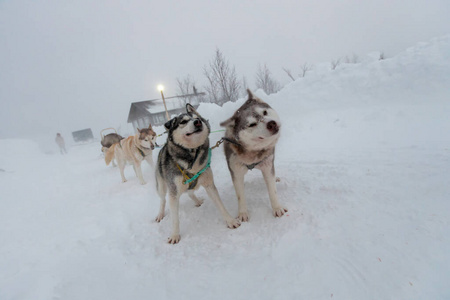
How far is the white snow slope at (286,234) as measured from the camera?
5.52 feet

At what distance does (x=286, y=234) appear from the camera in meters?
2.32

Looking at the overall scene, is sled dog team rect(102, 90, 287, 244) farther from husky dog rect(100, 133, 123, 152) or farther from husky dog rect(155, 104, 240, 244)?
husky dog rect(100, 133, 123, 152)

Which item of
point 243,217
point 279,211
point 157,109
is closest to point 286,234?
point 279,211

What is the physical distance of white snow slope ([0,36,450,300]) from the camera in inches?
66.3

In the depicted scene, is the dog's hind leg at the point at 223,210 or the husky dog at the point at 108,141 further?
the husky dog at the point at 108,141

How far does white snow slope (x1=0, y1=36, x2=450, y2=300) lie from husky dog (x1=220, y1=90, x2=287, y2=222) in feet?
1.27

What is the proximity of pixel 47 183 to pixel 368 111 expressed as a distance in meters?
11.5

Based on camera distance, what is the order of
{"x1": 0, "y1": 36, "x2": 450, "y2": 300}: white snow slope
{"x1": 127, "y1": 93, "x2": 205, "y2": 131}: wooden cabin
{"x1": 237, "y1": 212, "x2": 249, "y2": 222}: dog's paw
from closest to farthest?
{"x1": 0, "y1": 36, "x2": 450, "y2": 300}: white snow slope
{"x1": 237, "y1": 212, "x2": 249, "y2": 222}: dog's paw
{"x1": 127, "y1": 93, "x2": 205, "y2": 131}: wooden cabin

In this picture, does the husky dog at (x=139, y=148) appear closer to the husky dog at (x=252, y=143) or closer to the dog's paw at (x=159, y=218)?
the dog's paw at (x=159, y=218)

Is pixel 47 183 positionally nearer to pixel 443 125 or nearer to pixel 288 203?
pixel 288 203

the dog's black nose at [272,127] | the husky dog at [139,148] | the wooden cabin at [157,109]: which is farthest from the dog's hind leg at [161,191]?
the wooden cabin at [157,109]

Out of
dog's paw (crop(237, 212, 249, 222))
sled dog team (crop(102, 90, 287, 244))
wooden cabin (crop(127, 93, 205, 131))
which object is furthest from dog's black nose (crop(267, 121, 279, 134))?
wooden cabin (crop(127, 93, 205, 131))

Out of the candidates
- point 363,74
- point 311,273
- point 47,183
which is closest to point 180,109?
point 47,183

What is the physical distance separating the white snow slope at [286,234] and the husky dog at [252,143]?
39 cm
